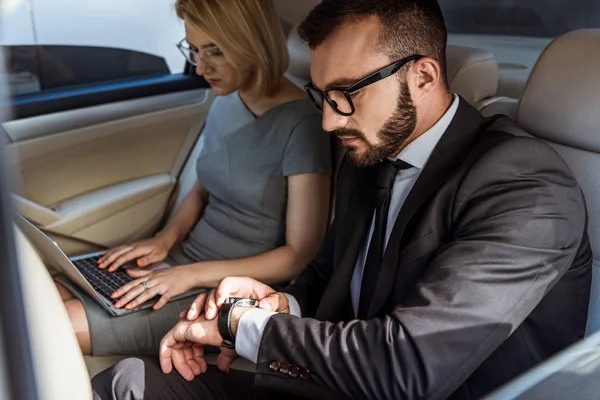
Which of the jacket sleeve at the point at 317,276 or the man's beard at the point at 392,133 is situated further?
the jacket sleeve at the point at 317,276

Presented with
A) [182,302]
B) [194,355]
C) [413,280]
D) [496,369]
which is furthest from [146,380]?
[496,369]

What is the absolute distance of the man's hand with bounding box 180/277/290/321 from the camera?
4.37 feet

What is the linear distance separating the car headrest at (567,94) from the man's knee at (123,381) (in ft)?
3.13

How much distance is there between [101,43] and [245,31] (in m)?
0.94

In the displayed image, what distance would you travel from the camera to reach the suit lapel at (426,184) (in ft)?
4.16

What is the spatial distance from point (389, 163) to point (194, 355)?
0.56 meters

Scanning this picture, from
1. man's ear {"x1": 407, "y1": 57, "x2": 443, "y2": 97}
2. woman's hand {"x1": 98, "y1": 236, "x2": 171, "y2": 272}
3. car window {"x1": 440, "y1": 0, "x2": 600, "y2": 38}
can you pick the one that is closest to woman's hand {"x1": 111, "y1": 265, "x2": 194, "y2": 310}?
woman's hand {"x1": 98, "y1": 236, "x2": 171, "y2": 272}

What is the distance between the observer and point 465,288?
1070 millimetres

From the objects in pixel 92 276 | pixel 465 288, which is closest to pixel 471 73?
pixel 465 288

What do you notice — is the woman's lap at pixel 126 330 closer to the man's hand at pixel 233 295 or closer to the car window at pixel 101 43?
the man's hand at pixel 233 295

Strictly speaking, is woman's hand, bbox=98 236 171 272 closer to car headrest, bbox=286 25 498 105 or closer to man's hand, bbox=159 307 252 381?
man's hand, bbox=159 307 252 381

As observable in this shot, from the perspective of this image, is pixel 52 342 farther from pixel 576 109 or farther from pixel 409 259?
pixel 576 109

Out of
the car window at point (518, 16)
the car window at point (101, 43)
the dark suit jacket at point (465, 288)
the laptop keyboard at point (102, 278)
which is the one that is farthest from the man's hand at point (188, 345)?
the car window at point (518, 16)

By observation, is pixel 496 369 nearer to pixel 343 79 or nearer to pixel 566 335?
pixel 566 335
